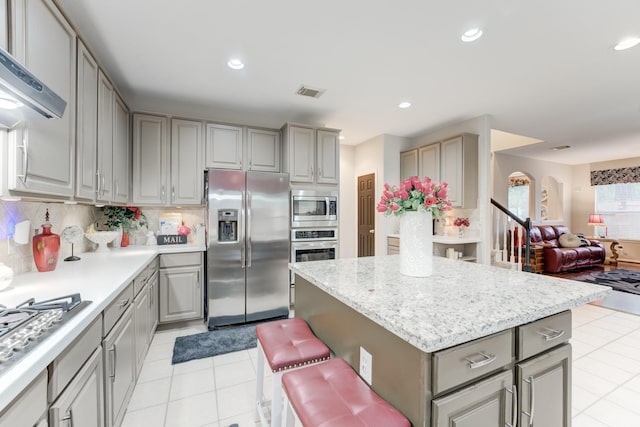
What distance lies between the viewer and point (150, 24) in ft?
6.86

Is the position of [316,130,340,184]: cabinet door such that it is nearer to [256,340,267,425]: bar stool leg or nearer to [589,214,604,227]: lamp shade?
[256,340,267,425]: bar stool leg

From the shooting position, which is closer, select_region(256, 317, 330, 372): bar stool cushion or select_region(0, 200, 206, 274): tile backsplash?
select_region(256, 317, 330, 372): bar stool cushion

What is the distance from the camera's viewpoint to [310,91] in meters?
3.24

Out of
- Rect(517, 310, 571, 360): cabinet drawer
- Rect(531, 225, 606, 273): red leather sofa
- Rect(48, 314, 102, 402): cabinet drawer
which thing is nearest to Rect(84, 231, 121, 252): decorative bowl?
Rect(48, 314, 102, 402): cabinet drawer

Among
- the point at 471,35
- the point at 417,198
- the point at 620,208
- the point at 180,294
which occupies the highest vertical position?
the point at 471,35

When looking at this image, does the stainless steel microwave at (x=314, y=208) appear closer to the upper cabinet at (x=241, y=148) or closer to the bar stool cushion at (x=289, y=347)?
the upper cabinet at (x=241, y=148)

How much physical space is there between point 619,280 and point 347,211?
17.0 ft

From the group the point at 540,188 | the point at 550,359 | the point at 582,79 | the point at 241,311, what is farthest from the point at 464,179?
the point at 540,188

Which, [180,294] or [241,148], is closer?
[180,294]

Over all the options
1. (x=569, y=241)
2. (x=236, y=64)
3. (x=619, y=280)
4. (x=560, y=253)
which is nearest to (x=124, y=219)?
(x=236, y=64)

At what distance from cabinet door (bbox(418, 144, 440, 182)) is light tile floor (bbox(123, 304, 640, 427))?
2599mm

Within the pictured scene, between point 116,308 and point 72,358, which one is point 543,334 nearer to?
point 72,358

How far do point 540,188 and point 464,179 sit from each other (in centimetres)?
506

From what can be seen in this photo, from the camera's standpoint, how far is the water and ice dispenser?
3.16m
